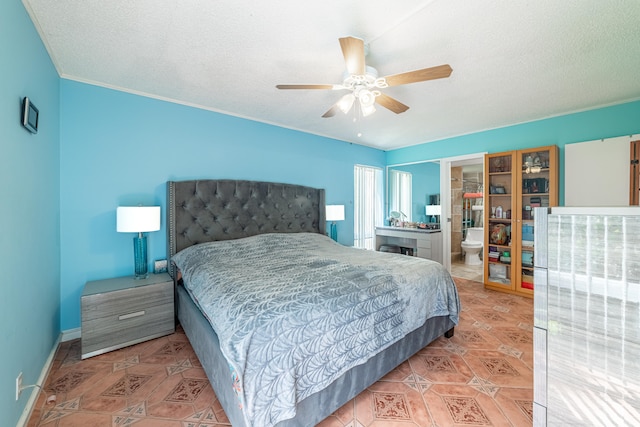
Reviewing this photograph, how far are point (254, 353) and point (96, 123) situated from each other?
2705 millimetres

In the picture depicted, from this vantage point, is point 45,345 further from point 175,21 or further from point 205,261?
point 175,21

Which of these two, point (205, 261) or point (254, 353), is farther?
point (205, 261)

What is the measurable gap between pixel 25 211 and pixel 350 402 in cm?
237

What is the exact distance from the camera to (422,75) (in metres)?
1.67

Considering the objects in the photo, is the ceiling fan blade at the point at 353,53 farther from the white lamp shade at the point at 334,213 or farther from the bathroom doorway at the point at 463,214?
the bathroom doorway at the point at 463,214

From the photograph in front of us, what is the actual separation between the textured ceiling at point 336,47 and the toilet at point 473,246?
2913 millimetres

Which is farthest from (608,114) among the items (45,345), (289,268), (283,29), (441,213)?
(45,345)

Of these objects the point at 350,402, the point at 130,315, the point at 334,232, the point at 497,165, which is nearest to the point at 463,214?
the point at 497,165

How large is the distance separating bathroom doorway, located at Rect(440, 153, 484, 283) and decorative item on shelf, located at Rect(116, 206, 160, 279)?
4.38 meters

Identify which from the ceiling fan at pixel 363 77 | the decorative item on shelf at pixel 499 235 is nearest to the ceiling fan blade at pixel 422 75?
the ceiling fan at pixel 363 77

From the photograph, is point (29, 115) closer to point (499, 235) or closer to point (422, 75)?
point (422, 75)

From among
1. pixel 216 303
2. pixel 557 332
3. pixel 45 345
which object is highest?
pixel 557 332

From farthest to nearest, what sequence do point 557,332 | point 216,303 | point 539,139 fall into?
point 539,139 < point 216,303 < point 557,332

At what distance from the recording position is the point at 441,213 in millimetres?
4633
